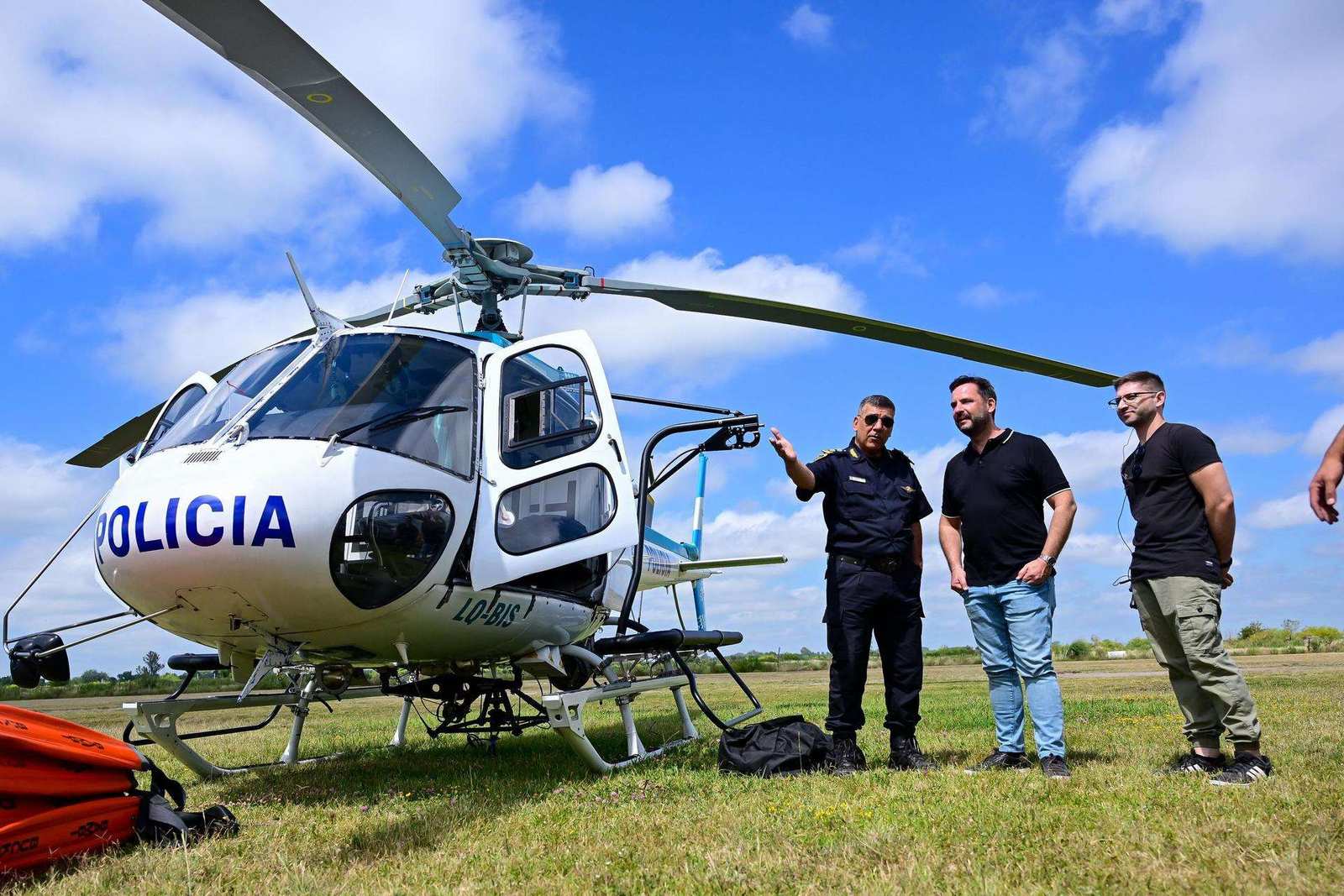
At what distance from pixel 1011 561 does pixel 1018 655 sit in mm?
508

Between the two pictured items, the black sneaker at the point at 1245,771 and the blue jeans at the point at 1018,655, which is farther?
the blue jeans at the point at 1018,655

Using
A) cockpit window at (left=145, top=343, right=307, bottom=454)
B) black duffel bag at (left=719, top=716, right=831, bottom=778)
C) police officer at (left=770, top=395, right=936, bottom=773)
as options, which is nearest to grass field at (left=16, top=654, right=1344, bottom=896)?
black duffel bag at (left=719, top=716, right=831, bottom=778)

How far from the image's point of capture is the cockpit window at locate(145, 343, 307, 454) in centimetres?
492

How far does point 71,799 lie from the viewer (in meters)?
3.63

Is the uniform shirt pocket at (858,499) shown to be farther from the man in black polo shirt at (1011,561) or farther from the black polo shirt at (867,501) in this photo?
the man in black polo shirt at (1011,561)

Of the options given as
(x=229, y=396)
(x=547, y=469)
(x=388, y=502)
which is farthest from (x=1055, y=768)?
(x=229, y=396)

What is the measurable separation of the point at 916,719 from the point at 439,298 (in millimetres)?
4653

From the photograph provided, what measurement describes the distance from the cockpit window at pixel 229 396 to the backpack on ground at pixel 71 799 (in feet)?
4.96

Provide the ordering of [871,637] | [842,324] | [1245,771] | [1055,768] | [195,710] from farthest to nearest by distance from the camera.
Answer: [842,324] < [195,710] < [871,637] < [1055,768] < [1245,771]

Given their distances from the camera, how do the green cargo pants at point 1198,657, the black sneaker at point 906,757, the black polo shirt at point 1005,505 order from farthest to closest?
the black sneaker at point 906,757
the black polo shirt at point 1005,505
the green cargo pants at point 1198,657

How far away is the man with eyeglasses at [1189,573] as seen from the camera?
4676mm

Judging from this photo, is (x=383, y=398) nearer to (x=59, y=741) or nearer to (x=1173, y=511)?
(x=59, y=741)

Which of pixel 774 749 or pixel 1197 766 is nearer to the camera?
pixel 1197 766

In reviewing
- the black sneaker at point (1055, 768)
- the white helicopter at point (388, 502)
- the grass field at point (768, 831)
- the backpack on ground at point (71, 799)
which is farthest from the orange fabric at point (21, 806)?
the black sneaker at point (1055, 768)
